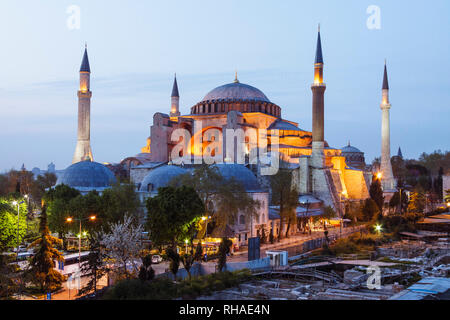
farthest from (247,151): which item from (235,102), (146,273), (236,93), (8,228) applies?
(146,273)

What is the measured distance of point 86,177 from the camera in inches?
1289

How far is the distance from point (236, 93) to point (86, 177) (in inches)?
714

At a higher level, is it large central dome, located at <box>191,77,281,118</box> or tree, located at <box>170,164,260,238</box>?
large central dome, located at <box>191,77,281,118</box>

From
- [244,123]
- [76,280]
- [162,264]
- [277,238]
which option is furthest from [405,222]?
[76,280]

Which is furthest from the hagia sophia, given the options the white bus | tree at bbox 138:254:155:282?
tree at bbox 138:254:155:282

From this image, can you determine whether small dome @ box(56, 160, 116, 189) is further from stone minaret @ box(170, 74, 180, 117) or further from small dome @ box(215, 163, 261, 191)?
stone minaret @ box(170, 74, 180, 117)

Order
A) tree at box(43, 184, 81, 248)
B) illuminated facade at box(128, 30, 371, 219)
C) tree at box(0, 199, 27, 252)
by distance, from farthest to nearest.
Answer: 1. illuminated facade at box(128, 30, 371, 219)
2. tree at box(43, 184, 81, 248)
3. tree at box(0, 199, 27, 252)

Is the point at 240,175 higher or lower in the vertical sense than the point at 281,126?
lower

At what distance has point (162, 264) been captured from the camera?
19.6 m

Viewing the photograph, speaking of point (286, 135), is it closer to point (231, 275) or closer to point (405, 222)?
point (405, 222)

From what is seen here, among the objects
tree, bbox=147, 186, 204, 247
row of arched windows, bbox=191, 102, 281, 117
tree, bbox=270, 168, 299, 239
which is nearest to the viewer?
tree, bbox=147, 186, 204, 247

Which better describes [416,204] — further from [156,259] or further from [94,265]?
[94,265]

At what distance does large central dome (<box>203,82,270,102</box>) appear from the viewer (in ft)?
148

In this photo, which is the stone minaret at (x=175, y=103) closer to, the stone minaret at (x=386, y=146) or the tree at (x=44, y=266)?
the stone minaret at (x=386, y=146)
